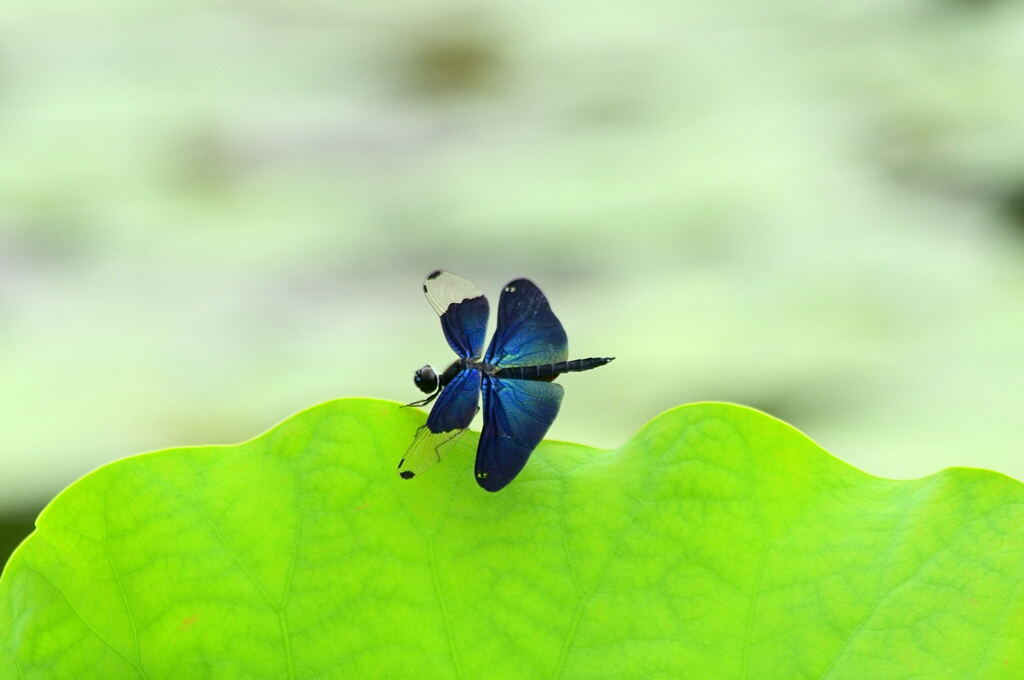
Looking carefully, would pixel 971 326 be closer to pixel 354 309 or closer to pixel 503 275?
pixel 503 275

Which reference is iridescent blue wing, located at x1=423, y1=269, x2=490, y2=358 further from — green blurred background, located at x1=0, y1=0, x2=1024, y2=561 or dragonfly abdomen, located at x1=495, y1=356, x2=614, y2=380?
green blurred background, located at x1=0, y1=0, x2=1024, y2=561

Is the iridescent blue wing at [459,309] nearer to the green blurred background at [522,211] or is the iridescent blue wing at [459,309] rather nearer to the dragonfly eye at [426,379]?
the dragonfly eye at [426,379]

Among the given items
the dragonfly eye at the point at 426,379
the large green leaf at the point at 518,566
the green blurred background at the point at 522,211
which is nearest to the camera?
the large green leaf at the point at 518,566

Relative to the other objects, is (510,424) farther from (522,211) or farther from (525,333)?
(522,211)

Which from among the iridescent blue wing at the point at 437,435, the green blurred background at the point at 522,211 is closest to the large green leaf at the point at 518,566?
the iridescent blue wing at the point at 437,435

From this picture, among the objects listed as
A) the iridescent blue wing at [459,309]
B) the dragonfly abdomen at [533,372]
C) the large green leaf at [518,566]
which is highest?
the iridescent blue wing at [459,309]

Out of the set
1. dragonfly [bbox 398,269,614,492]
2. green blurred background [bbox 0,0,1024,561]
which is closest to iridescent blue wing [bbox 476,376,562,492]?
Result: dragonfly [bbox 398,269,614,492]

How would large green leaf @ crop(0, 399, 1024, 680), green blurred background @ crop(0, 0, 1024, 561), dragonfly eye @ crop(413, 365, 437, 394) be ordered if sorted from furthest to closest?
1. green blurred background @ crop(0, 0, 1024, 561)
2. dragonfly eye @ crop(413, 365, 437, 394)
3. large green leaf @ crop(0, 399, 1024, 680)

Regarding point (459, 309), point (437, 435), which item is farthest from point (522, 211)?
point (437, 435)
